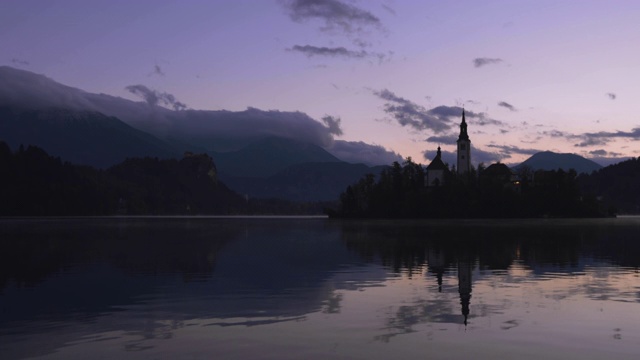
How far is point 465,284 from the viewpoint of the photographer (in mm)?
37969

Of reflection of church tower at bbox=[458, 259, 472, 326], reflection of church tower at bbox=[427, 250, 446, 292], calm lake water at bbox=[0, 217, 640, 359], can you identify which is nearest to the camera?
calm lake water at bbox=[0, 217, 640, 359]

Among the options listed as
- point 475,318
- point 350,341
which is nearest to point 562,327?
point 475,318

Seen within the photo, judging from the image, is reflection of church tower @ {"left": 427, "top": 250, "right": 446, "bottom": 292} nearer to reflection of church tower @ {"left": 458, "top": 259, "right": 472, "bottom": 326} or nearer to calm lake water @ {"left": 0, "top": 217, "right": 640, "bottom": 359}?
calm lake water @ {"left": 0, "top": 217, "right": 640, "bottom": 359}

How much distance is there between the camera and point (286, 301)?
3141 centimetres

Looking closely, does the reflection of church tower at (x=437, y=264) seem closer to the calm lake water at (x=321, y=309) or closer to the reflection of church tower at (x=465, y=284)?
the calm lake water at (x=321, y=309)

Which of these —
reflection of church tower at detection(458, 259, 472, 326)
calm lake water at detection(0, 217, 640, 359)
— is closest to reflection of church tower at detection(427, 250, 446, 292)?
calm lake water at detection(0, 217, 640, 359)

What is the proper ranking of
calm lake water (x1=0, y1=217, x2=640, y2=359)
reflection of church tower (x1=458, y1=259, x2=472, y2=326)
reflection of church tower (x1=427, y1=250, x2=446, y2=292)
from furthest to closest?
reflection of church tower (x1=427, y1=250, x2=446, y2=292)
reflection of church tower (x1=458, y1=259, x2=472, y2=326)
calm lake water (x1=0, y1=217, x2=640, y2=359)

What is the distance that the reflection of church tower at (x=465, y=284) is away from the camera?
95.8ft

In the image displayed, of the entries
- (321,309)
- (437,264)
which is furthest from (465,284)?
(437,264)

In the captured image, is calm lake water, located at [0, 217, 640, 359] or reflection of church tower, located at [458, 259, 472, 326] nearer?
calm lake water, located at [0, 217, 640, 359]

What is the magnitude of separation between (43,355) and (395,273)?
2837cm

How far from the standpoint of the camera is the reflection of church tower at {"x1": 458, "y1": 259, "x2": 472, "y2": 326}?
29.2 meters

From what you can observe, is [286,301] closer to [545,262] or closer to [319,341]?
[319,341]

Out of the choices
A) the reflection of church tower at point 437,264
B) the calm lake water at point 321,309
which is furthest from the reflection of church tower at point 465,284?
the reflection of church tower at point 437,264
